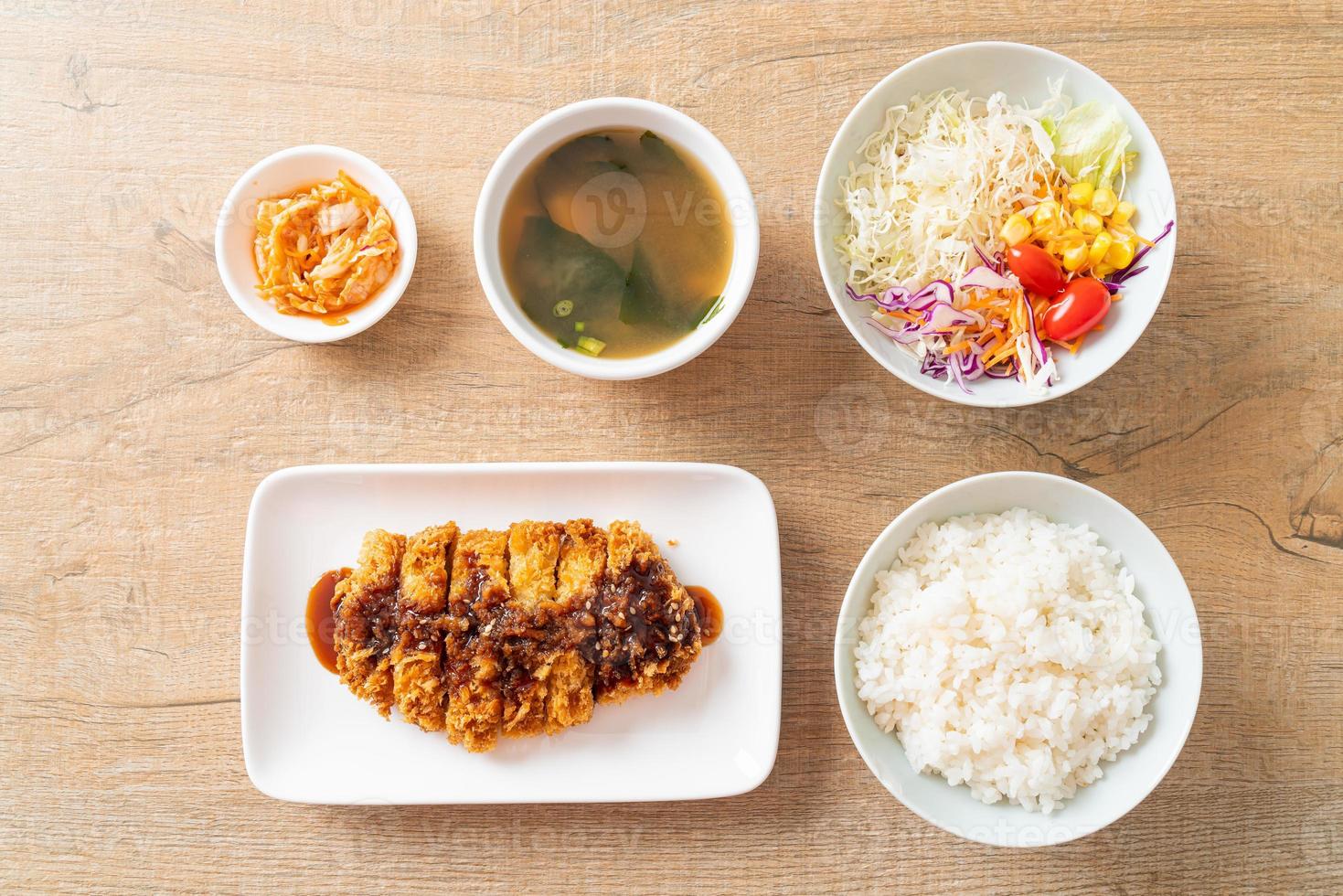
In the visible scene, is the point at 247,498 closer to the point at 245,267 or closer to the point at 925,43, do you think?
the point at 245,267

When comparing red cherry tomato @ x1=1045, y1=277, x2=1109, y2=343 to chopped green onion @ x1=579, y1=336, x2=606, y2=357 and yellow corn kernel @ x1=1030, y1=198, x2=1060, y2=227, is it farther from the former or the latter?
chopped green onion @ x1=579, y1=336, x2=606, y2=357

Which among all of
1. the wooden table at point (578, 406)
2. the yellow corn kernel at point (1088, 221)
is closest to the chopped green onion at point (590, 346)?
the wooden table at point (578, 406)

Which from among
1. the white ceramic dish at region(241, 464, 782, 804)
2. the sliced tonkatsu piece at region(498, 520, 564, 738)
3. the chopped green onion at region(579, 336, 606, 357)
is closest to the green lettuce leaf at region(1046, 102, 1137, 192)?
the white ceramic dish at region(241, 464, 782, 804)

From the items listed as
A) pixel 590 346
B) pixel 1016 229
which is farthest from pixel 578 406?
pixel 1016 229

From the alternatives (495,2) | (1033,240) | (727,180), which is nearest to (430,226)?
(495,2)

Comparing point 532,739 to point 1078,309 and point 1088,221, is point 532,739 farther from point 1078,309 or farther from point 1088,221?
point 1088,221

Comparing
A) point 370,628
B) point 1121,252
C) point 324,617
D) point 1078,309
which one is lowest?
point 324,617
